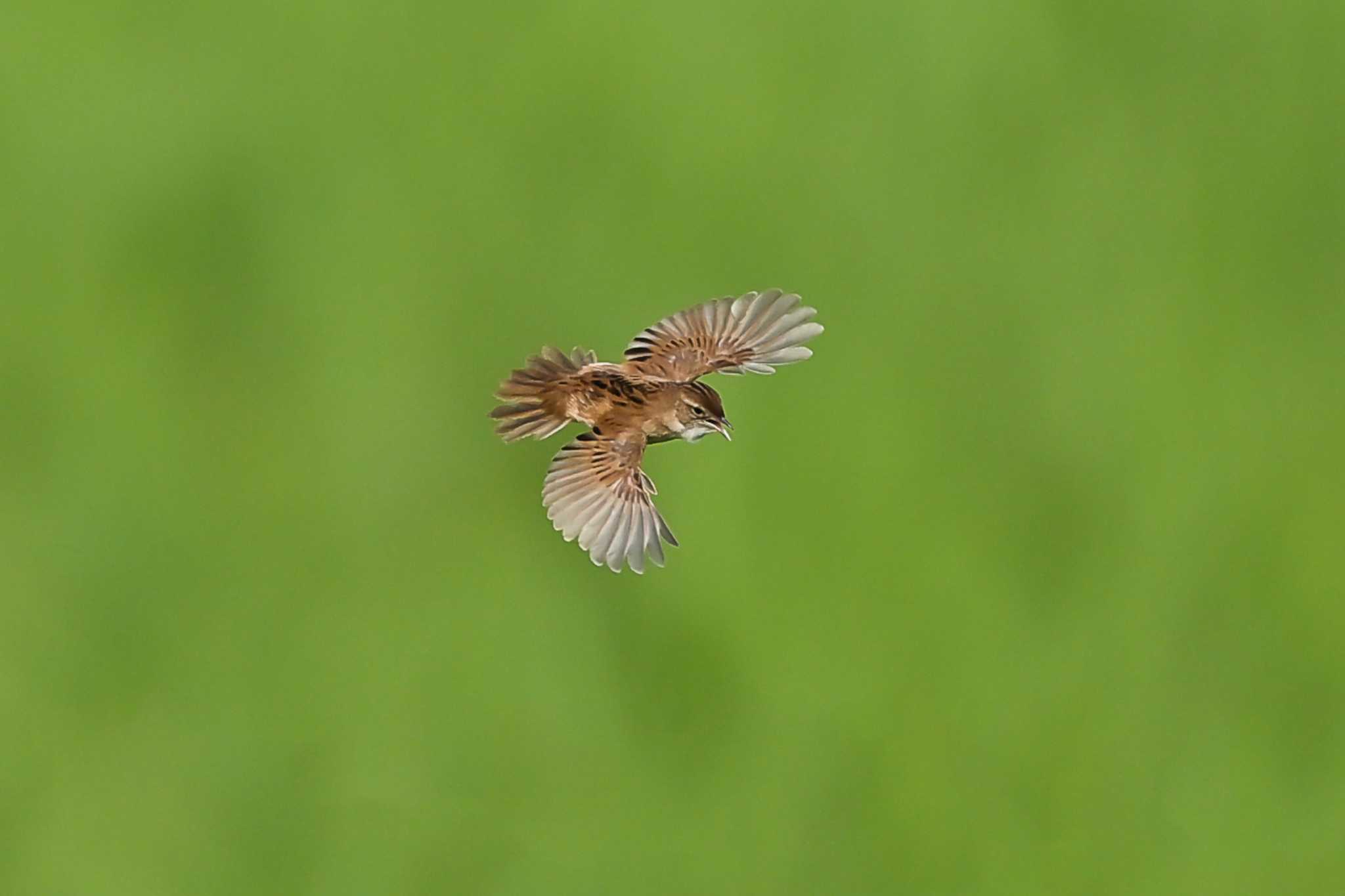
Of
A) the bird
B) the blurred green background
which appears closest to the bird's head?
the bird

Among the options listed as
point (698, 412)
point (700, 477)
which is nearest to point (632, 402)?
point (698, 412)

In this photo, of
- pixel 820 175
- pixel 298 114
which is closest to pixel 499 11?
pixel 298 114

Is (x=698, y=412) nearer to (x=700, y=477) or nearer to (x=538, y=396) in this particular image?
(x=538, y=396)

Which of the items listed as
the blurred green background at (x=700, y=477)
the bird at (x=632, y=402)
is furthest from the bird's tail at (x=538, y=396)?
the blurred green background at (x=700, y=477)

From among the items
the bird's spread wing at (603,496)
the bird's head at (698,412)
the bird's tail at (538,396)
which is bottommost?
the bird's spread wing at (603,496)

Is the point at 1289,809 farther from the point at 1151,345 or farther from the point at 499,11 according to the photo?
the point at 499,11

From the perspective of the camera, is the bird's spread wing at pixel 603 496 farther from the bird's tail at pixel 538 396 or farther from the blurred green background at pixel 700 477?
the blurred green background at pixel 700 477
